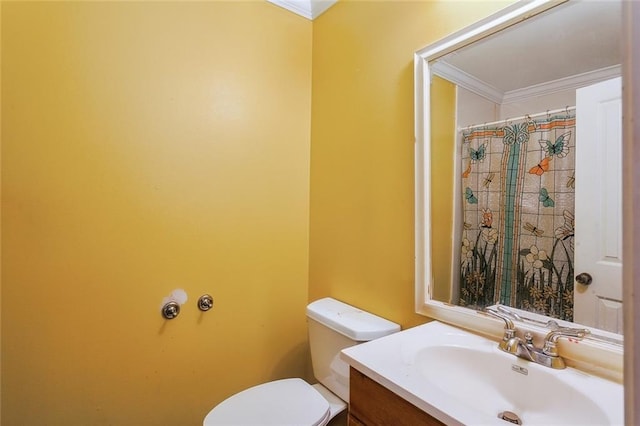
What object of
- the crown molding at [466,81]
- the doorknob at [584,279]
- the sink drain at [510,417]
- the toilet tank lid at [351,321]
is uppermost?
the crown molding at [466,81]

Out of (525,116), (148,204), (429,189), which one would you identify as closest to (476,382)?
(429,189)

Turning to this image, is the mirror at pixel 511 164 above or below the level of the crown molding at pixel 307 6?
below

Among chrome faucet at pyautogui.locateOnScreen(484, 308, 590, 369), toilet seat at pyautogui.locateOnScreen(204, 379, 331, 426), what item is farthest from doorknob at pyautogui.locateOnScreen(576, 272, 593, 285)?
toilet seat at pyautogui.locateOnScreen(204, 379, 331, 426)

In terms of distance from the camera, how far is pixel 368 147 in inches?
53.1

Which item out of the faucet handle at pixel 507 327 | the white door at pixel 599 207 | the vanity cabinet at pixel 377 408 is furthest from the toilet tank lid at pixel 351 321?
the white door at pixel 599 207

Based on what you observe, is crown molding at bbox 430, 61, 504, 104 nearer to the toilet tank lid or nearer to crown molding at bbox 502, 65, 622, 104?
crown molding at bbox 502, 65, 622, 104

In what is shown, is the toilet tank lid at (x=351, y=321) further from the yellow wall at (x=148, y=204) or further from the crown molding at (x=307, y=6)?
the crown molding at (x=307, y=6)

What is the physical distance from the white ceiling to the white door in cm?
8

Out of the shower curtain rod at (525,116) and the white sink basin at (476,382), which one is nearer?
the white sink basin at (476,382)

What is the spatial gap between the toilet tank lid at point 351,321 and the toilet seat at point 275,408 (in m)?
0.28

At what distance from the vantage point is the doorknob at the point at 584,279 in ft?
2.64

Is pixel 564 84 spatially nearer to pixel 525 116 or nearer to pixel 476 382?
pixel 525 116

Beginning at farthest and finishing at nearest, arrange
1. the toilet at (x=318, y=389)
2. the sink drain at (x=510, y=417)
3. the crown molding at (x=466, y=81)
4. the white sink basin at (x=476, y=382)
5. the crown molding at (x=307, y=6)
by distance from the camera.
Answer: the crown molding at (x=307, y=6) < the toilet at (x=318, y=389) < the crown molding at (x=466, y=81) < the sink drain at (x=510, y=417) < the white sink basin at (x=476, y=382)

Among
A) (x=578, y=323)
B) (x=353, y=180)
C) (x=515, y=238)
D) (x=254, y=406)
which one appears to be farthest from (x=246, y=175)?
(x=578, y=323)
